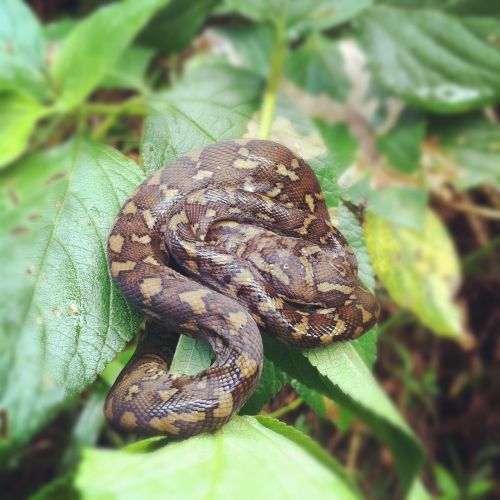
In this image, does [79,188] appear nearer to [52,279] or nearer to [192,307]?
[52,279]

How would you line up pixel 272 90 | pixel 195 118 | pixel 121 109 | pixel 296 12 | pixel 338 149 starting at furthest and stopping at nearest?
1. pixel 296 12
2. pixel 121 109
3. pixel 272 90
4. pixel 338 149
5. pixel 195 118

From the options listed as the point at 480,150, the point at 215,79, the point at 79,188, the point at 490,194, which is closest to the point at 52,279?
the point at 79,188

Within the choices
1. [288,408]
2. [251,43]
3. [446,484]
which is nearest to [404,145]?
[251,43]

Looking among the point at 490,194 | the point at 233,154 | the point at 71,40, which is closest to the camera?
the point at 233,154

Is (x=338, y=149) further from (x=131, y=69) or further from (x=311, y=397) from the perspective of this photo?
(x=131, y=69)

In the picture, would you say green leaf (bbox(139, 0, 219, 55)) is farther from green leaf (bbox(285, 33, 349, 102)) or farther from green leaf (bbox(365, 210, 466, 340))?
green leaf (bbox(365, 210, 466, 340))

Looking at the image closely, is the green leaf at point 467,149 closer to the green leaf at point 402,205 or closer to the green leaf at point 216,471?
the green leaf at point 402,205
